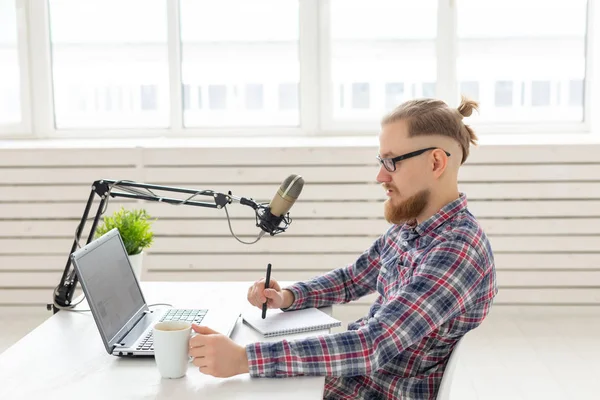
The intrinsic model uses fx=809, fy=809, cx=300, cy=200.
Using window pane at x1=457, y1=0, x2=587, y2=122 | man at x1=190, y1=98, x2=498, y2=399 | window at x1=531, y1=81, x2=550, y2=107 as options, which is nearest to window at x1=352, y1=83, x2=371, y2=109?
window pane at x1=457, y1=0, x2=587, y2=122

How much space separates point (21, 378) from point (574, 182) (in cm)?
328

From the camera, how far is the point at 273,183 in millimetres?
4266

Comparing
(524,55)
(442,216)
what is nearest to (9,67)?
(524,55)

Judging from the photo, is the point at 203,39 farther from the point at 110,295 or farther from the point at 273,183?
the point at 110,295

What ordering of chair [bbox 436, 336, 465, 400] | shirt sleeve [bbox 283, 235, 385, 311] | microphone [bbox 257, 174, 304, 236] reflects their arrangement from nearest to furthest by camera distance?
chair [bbox 436, 336, 465, 400] < microphone [bbox 257, 174, 304, 236] < shirt sleeve [bbox 283, 235, 385, 311]

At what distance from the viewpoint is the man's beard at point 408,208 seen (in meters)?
1.89

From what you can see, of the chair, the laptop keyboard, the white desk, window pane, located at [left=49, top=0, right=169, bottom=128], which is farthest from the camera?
window pane, located at [left=49, top=0, right=169, bottom=128]

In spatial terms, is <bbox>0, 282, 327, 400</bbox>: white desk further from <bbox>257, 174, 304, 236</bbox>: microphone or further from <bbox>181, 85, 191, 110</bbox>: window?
<bbox>181, 85, 191, 110</bbox>: window

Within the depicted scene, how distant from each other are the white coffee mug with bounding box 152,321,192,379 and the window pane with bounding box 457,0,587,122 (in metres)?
3.43

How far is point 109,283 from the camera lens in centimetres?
187

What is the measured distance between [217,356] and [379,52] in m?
3.34

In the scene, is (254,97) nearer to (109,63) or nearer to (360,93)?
(360,93)

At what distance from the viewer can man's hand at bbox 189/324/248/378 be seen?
155 cm

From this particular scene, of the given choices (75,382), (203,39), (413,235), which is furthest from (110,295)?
(203,39)
